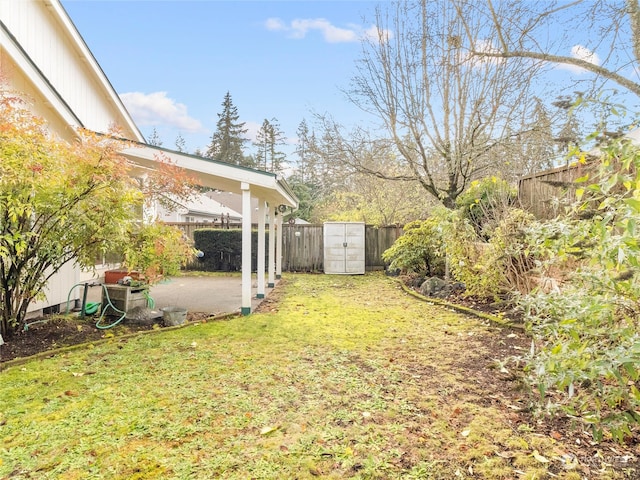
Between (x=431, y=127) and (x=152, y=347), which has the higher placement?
(x=431, y=127)

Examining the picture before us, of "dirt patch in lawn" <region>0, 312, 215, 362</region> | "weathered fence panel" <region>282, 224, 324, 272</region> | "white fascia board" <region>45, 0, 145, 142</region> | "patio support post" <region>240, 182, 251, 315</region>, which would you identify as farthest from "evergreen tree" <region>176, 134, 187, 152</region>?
"dirt patch in lawn" <region>0, 312, 215, 362</region>

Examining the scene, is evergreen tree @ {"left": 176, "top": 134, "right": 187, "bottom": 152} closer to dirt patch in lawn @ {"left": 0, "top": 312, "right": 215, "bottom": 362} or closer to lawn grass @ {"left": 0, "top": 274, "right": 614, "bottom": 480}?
dirt patch in lawn @ {"left": 0, "top": 312, "right": 215, "bottom": 362}

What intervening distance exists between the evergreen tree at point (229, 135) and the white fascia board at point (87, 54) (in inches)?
1022

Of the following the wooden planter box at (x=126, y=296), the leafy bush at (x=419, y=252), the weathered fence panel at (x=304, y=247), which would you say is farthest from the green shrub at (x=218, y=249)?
the wooden planter box at (x=126, y=296)

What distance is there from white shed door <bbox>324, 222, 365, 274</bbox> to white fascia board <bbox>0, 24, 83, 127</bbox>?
8223mm

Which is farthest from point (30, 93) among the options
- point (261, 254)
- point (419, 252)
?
point (419, 252)

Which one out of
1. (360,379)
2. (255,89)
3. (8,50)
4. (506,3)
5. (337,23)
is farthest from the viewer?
(255,89)

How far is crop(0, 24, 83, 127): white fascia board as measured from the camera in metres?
4.67

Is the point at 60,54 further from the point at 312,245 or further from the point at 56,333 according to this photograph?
the point at 312,245

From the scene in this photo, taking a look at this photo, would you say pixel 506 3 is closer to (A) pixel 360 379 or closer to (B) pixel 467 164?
(B) pixel 467 164

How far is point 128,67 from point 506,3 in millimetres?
12499

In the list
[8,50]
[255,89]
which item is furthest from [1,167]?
[255,89]

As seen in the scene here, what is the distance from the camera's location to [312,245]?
13.9 metres

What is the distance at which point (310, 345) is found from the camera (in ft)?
15.9
